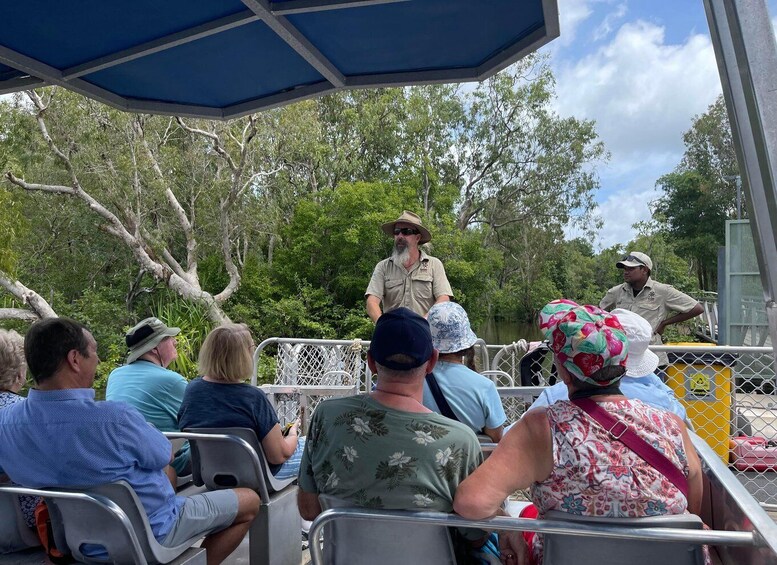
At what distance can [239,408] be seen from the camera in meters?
2.82

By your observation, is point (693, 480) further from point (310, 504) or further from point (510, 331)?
point (510, 331)

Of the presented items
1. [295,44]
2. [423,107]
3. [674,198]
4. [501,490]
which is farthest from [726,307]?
[674,198]

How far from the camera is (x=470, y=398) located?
2.46m

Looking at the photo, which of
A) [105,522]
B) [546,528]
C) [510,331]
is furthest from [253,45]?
[510,331]

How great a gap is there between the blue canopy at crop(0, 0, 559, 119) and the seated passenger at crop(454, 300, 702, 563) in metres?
1.65

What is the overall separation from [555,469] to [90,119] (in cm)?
1639

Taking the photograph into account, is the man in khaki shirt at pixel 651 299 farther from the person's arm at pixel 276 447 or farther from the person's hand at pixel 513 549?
the person's hand at pixel 513 549

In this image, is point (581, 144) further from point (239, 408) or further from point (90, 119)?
point (239, 408)

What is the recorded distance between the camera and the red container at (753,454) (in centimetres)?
464

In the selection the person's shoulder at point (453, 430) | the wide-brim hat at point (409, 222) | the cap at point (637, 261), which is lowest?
the person's shoulder at point (453, 430)

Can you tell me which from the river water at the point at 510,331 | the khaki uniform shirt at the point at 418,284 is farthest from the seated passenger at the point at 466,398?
the river water at the point at 510,331

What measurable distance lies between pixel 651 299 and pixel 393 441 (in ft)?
12.8

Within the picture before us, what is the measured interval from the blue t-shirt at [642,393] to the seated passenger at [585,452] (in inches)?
24.8

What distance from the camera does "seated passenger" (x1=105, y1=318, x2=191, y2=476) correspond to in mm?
3172
